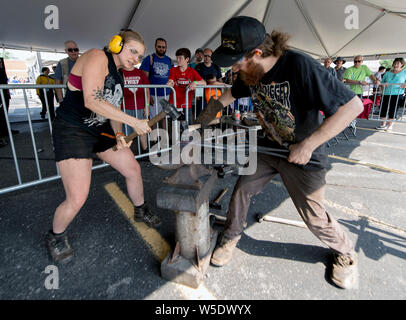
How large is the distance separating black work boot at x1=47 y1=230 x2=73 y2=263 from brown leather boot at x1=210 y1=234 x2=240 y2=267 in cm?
131

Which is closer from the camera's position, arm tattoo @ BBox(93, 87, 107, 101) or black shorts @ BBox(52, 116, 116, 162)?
arm tattoo @ BBox(93, 87, 107, 101)

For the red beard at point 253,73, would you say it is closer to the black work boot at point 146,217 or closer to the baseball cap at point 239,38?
the baseball cap at point 239,38

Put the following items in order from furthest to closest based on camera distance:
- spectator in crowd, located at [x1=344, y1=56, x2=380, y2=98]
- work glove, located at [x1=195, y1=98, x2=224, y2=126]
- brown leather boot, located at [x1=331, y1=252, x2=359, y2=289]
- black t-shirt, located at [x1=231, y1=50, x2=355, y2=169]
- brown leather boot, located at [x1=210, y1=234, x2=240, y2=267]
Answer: spectator in crowd, located at [x1=344, y1=56, x2=380, y2=98] → work glove, located at [x1=195, y1=98, x2=224, y2=126] → brown leather boot, located at [x1=210, y1=234, x2=240, y2=267] → brown leather boot, located at [x1=331, y1=252, x2=359, y2=289] → black t-shirt, located at [x1=231, y1=50, x2=355, y2=169]

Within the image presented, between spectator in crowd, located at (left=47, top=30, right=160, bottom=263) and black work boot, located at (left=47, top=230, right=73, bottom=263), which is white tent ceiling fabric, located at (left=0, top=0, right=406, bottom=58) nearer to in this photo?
spectator in crowd, located at (left=47, top=30, right=160, bottom=263)

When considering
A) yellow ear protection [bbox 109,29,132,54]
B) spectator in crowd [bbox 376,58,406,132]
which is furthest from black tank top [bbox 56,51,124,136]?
spectator in crowd [bbox 376,58,406,132]

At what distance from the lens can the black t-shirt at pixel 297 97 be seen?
1438mm

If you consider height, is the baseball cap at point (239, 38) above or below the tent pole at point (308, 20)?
below

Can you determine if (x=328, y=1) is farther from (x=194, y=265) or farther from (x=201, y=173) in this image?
(x=194, y=265)

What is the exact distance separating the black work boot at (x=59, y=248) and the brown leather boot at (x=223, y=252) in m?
1.31

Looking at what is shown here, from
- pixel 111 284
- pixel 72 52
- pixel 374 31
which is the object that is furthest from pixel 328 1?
pixel 111 284

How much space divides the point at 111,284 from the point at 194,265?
683 mm

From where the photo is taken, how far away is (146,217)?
2588 millimetres

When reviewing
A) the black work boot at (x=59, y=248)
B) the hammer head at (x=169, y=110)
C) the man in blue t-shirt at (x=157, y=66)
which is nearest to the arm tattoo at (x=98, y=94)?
the hammer head at (x=169, y=110)

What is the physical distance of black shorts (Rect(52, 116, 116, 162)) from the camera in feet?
6.14
